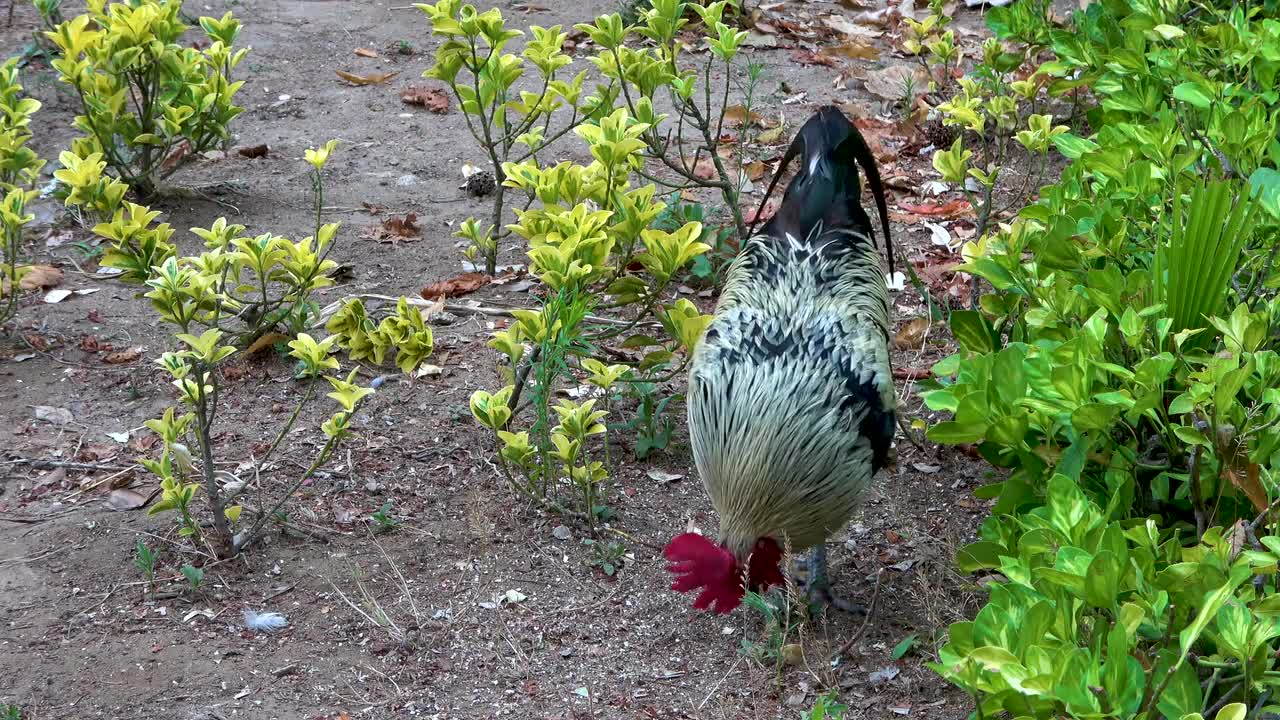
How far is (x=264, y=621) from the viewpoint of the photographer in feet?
11.0

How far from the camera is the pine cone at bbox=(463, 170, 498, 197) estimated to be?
5.67 meters

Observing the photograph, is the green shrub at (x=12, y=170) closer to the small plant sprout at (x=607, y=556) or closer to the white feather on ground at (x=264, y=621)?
the white feather on ground at (x=264, y=621)

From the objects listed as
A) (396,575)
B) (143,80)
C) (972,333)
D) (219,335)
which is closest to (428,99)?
(143,80)

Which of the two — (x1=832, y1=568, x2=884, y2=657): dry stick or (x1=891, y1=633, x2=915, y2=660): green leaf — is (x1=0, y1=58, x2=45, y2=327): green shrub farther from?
(x1=891, y1=633, x2=915, y2=660): green leaf

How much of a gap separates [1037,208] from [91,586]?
2802 millimetres

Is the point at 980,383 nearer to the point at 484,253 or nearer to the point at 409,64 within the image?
the point at 484,253

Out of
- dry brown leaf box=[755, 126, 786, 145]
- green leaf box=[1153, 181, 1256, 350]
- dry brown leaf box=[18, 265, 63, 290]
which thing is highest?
green leaf box=[1153, 181, 1256, 350]

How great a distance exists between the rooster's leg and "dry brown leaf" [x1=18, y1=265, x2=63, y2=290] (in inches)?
131

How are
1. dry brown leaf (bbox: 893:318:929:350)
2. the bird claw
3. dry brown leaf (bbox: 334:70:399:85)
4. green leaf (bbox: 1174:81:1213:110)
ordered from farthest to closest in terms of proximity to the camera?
dry brown leaf (bbox: 334:70:399:85) < dry brown leaf (bbox: 893:318:929:350) < the bird claw < green leaf (bbox: 1174:81:1213:110)

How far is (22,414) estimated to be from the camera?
4148 millimetres

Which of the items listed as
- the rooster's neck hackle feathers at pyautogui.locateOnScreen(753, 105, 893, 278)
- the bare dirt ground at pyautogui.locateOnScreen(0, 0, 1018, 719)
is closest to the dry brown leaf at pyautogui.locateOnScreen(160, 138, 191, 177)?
the bare dirt ground at pyautogui.locateOnScreen(0, 0, 1018, 719)

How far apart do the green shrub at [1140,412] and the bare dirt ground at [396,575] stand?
2.36 feet

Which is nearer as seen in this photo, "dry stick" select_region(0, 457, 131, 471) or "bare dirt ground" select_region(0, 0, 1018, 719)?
"bare dirt ground" select_region(0, 0, 1018, 719)

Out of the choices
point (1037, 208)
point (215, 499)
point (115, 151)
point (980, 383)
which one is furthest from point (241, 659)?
point (115, 151)
